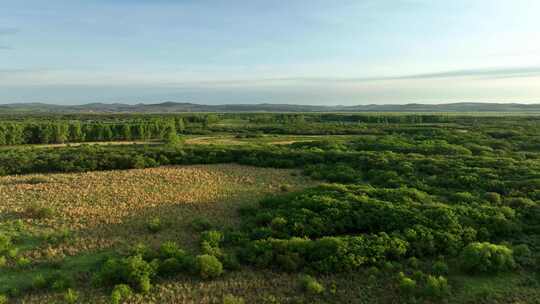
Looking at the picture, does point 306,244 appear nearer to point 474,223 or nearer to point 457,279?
point 457,279

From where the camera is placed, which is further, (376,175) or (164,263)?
(376,175)

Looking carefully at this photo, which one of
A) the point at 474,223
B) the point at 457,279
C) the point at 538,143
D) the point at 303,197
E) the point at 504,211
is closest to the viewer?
the point at 457,279

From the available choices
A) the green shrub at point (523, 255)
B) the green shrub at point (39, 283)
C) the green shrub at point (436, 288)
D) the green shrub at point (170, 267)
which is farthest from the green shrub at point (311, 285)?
the green shrub at point (39, 283)

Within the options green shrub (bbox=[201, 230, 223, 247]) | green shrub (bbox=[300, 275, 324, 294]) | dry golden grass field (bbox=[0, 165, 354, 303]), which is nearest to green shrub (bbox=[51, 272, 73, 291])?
dry golden grass field (bbox=[0, 165, 354, 303])

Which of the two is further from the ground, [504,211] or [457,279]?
[504,211]

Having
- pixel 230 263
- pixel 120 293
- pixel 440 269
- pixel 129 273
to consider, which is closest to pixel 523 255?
pixel 440 269

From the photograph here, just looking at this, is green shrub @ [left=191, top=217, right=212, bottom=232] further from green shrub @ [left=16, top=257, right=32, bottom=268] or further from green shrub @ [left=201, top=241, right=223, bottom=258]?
green shrub @ [left=16, top=257, right=32, bottom=268]

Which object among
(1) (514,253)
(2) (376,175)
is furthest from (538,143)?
(1) (514,253)
